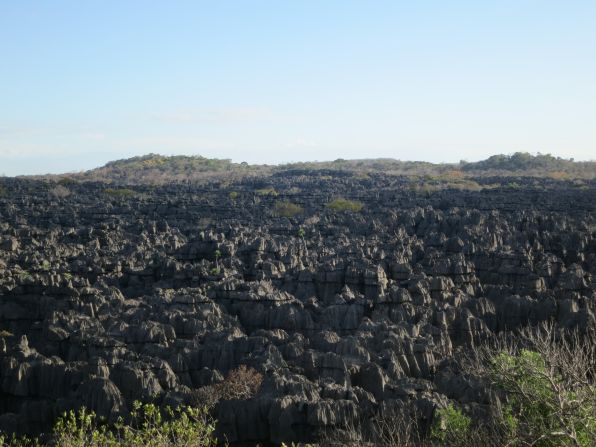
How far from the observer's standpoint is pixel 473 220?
77500 mm

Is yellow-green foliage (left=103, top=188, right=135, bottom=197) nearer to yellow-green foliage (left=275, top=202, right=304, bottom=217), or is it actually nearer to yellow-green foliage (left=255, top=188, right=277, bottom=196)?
yellow-green foliage (left=255, top=188, right=277, bottom=196)

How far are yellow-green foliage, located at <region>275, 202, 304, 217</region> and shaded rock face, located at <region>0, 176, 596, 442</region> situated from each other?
11535mm

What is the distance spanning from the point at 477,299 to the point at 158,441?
28604 mm

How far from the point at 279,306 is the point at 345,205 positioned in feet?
193

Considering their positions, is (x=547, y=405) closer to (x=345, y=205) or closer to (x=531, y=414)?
(x=531, y=414)

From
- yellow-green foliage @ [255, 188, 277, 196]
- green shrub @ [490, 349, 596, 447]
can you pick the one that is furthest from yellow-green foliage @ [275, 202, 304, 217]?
green shrub @ [490, 349, 596, 447]

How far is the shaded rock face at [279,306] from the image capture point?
2880cm

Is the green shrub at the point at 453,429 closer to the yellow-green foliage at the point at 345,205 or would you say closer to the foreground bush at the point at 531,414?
the foreground bush at the point at 531,414

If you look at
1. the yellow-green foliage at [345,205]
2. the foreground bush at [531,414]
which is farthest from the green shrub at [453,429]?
the yellow-green foliage at [345,205]

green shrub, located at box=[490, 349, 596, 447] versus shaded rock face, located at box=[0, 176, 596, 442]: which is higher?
green shrub, located at box=[490, 349, 596, 447]

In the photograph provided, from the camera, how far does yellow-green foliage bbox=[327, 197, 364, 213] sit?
319ft

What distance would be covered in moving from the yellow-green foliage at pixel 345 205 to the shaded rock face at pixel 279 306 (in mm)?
11861

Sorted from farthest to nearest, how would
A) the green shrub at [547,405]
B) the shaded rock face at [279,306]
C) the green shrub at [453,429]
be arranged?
the shaded rock face at [279,306] < the green shrub at [453,429] < the green shrub at [547,405]

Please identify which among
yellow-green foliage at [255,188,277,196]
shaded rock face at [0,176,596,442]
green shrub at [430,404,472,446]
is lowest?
shaded rock face at [0,176,596,442]
